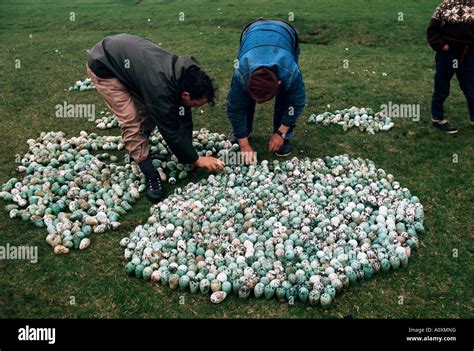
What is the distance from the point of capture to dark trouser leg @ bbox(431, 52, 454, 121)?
5.86 m

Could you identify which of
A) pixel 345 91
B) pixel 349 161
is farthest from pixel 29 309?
pixel 345 91

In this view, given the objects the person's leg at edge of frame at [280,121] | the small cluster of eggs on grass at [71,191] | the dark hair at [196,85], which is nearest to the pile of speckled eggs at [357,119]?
the person's leg at edge of frame at [280,121]

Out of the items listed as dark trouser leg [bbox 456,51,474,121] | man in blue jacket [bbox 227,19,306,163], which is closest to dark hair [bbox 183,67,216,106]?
man in blue jacket [bbox 227,19,306,163]

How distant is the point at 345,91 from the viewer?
25.1ft

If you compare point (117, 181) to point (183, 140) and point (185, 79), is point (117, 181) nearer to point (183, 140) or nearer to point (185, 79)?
point (183, 140)

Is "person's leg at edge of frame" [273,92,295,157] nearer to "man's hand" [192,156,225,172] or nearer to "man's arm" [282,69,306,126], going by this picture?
"man's arm" [282,69,306,126]

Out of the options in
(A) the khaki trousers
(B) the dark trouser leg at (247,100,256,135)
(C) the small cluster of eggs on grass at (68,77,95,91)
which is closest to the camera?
(A) the khaki trousers

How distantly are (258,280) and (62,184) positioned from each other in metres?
2.62

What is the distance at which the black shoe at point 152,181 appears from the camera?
5090 millimetres

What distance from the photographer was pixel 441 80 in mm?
6074
